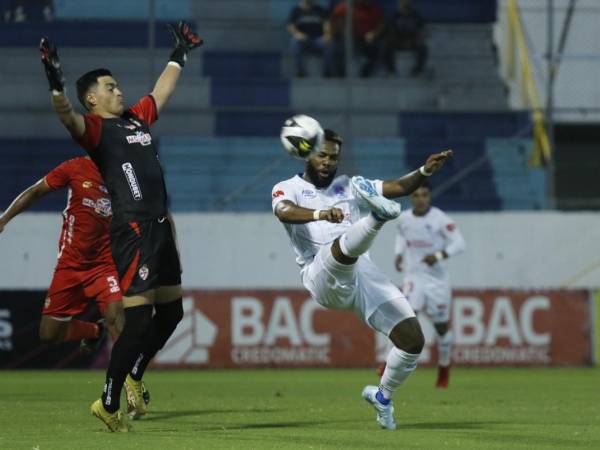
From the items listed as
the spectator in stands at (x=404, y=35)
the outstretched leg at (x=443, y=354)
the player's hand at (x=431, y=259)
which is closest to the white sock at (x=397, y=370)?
the outstretched leg at (x=443, y=354)

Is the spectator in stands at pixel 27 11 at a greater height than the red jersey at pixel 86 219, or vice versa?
the spectator in stands at pixel 27 11

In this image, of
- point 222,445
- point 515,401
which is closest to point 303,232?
point 222,445

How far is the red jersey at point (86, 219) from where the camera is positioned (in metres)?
12.3

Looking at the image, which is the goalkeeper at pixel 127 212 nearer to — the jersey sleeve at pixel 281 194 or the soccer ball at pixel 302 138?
the jersey sleeve at pixel 281 194

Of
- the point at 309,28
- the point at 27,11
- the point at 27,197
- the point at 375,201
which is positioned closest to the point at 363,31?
the point at 309,28

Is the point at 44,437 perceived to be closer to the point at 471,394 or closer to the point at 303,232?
the point at 303,232

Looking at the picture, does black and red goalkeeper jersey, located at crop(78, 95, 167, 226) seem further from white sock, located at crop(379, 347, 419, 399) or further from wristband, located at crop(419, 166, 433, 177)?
white sock, located at crop(379, 347, 419, 399)

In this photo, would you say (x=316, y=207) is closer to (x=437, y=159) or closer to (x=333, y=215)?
(x=437, y=159)

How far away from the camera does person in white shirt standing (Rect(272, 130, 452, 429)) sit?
9539 mm

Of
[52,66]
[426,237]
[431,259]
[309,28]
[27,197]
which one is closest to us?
[52,66]

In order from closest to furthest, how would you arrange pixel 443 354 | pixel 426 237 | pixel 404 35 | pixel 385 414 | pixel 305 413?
pixel 385 414 < pixel 305 413 < pixel 443 354 < pixel 426 237 < pixel 404 35

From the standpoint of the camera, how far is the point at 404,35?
78.1 ft

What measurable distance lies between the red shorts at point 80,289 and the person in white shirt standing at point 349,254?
249cm

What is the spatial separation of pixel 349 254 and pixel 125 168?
5.21ft
